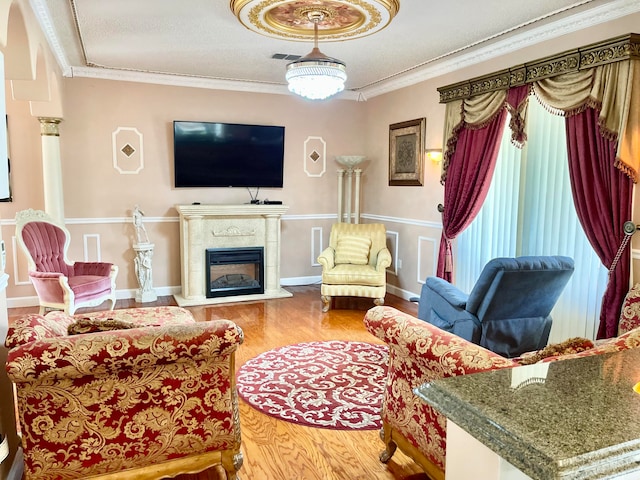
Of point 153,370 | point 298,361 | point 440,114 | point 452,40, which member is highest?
point 452,40

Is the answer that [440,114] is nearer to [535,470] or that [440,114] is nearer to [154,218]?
[154,218]

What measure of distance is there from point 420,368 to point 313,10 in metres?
2.47

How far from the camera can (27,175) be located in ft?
18.1

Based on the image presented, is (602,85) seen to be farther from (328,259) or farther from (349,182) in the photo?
(349,182)

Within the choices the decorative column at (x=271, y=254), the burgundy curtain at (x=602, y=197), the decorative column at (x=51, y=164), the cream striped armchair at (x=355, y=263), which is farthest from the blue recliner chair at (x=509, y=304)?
the decorative column at (x=51, y=164)

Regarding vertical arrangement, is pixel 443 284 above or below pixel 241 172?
below

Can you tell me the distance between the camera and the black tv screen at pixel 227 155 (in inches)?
239

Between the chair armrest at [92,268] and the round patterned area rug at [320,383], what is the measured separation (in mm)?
2019

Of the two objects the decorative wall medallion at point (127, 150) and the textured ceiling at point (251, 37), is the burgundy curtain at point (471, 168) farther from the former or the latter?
the decorative wall medallion at point (127, 150)

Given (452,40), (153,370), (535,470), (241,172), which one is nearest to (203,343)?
(153,370)

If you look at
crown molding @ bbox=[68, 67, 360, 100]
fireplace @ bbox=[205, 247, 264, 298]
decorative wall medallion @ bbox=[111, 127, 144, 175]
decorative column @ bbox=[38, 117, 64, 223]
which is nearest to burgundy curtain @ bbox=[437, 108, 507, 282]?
fireplace @ bbox=[205, 247, 264, 298]

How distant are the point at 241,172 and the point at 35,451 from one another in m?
4.72

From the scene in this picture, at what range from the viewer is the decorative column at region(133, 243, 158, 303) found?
19.2 feet

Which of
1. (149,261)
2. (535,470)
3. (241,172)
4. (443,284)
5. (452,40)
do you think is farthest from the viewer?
(241,172)
